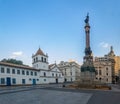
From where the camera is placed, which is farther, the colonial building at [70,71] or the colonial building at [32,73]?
the colonial building at [70,71]

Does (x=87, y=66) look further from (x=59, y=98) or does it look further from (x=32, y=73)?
(x=59, y=98)

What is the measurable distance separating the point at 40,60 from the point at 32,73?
7.11 metres

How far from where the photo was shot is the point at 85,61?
45.7 metres

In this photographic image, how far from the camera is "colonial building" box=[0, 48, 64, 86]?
50694 millimetres

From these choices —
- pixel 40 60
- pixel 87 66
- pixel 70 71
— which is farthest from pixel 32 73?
pixel 70 71

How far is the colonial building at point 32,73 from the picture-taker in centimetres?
5069

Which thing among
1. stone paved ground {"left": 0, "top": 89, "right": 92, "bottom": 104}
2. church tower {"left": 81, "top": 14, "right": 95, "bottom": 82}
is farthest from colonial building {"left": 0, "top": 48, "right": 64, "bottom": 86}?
stone paved ground {"left": 0, "top": 89, "right": 92, "bottom": 104}

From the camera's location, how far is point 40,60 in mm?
69438

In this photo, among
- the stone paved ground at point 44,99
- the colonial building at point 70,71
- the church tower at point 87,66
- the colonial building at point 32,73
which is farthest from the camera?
the colonial building at point 70,71

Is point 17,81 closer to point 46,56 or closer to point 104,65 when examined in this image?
point 46,56

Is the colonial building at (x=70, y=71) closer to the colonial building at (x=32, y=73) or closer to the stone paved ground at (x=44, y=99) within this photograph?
the colonial building at (x=32, y=73)

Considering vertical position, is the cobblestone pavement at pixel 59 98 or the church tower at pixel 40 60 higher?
the church tower at pixel 40 60

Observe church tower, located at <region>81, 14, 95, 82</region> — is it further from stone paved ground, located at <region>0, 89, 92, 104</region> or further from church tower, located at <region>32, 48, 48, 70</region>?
church tower, located at <region>32, 48, 48, 70</region>

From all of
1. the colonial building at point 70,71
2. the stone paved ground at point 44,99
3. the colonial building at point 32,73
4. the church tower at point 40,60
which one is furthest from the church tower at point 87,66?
the colonial building at point 70,71
